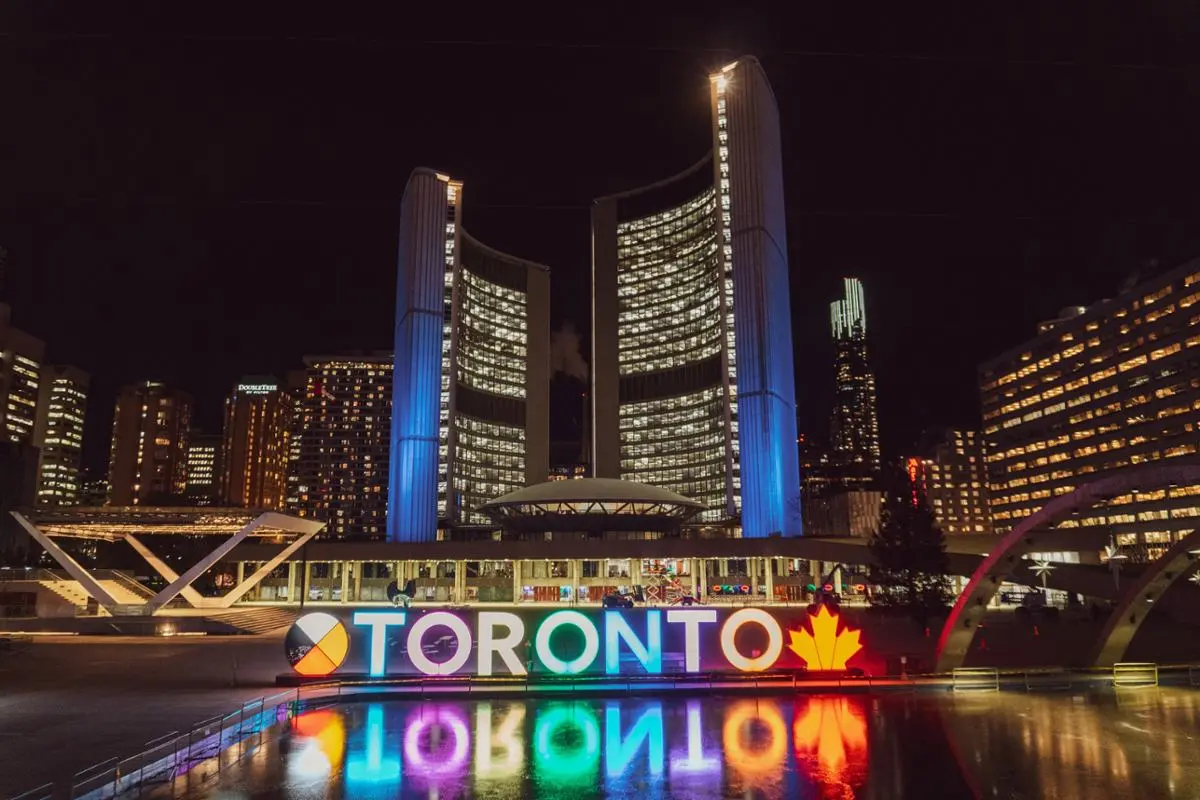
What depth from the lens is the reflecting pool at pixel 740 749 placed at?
13.0 meters

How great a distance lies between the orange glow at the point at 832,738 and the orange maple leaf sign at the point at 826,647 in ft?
7.50

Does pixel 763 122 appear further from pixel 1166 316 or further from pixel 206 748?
pixel 206 748

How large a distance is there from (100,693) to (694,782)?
1986 centimetres

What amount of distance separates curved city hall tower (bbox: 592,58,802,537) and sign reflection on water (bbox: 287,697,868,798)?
277ft

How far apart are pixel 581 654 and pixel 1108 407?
5706 inches

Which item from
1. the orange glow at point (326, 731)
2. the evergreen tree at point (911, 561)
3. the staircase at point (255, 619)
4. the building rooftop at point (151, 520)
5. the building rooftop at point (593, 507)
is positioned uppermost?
the building rooftop at point (593, 507)

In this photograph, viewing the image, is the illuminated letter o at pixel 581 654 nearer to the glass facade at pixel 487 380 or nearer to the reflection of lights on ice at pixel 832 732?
the reflection of lights on ice at pixel 832 732

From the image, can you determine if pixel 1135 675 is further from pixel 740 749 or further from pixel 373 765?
pixel 373 765

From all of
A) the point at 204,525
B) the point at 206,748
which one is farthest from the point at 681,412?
the point at 206,748

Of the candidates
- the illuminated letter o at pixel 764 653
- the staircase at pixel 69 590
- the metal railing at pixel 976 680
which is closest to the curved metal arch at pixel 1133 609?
the metal railing at pixel 976 680

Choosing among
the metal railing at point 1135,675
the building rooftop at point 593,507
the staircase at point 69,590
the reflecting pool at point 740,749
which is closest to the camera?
the reflecting pool at point 740,749

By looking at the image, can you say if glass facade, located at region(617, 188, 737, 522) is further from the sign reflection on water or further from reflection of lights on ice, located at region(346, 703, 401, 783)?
reflection of lights on ice, located at region(346, 703, 401, 783)

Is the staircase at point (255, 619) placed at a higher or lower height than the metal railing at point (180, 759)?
lower

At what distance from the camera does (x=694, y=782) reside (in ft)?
43.7
